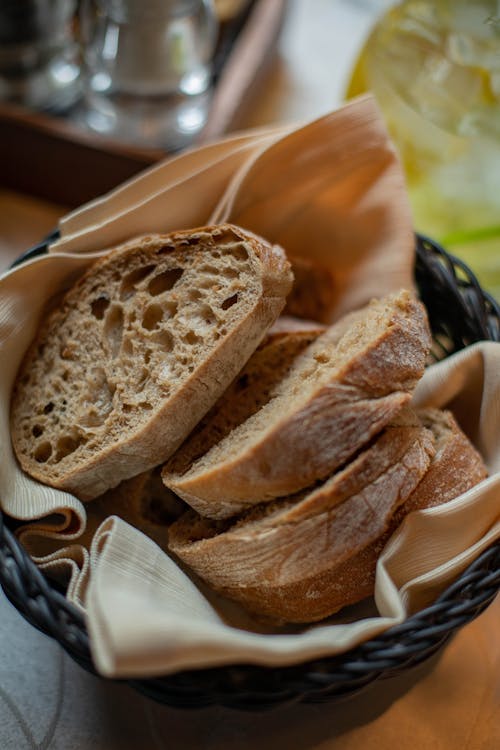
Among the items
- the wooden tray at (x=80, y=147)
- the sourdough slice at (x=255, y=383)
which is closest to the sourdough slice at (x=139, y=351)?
the sourdough slice at (x=255, y=383)

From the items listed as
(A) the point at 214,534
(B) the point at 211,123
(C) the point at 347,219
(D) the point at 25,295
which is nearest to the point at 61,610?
(A) the point at 214,534

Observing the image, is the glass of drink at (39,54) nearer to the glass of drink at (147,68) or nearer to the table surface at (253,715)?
the glass of drink at (147,68)

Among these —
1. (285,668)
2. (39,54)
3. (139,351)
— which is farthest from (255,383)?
(39,54)

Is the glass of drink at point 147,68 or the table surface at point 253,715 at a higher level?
the glass of drink at point 147,68

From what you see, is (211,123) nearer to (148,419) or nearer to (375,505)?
(148,419)

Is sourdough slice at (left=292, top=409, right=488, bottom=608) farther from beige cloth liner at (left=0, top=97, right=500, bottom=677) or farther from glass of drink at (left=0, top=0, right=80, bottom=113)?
glass of drink at (left=0, top=0, right=80, bottom=113)

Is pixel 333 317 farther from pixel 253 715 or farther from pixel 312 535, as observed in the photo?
pixel 253 715

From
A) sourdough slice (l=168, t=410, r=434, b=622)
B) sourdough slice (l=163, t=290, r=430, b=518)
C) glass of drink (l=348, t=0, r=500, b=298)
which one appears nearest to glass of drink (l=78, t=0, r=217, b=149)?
glass of drink (l=348, t=0, r=500, b=298)
